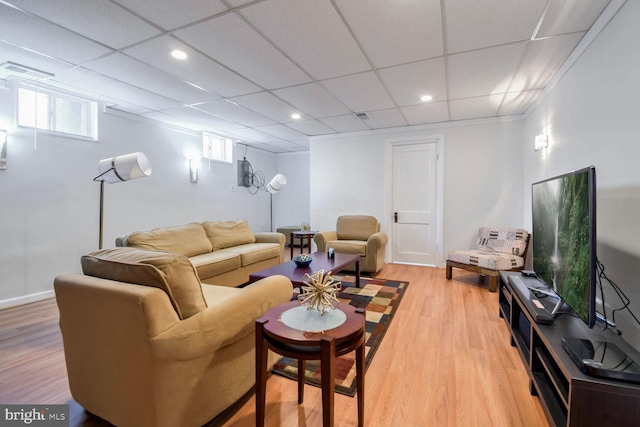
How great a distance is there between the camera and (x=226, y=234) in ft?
13.4

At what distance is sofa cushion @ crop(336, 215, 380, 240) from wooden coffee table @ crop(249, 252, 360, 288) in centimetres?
131

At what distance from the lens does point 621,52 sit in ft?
5.77

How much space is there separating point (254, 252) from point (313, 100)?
2102 mm

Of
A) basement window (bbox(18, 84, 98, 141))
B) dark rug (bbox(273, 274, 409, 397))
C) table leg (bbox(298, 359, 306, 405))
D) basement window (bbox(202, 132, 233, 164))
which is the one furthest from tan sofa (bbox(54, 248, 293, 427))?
basement window (bbox(202, 132, 233, 164))

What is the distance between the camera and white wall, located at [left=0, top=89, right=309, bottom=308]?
305 centimetres

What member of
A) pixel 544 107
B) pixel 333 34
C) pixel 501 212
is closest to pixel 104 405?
pixel 333 34

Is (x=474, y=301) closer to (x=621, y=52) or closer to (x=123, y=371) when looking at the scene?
(x=621, y=52)

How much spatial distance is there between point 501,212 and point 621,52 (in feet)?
9.63

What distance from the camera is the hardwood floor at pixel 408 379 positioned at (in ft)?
4.93

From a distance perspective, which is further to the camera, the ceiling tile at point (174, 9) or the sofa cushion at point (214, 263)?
the sofa cushion at point (214, 263)

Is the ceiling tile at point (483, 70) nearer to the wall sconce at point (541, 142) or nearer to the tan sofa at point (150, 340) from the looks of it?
the wall sconce at point (541, 142)

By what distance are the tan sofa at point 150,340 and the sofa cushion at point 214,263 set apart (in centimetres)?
156

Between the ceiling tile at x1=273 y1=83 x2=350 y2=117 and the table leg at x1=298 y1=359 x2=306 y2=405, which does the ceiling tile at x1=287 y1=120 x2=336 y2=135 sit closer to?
the ceiling tile at x1=273 y1=83 x2=350 y2=117

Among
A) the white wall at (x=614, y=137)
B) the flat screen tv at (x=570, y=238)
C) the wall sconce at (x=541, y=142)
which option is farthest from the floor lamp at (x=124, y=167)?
the wall sconce at (x=541, y=142)
